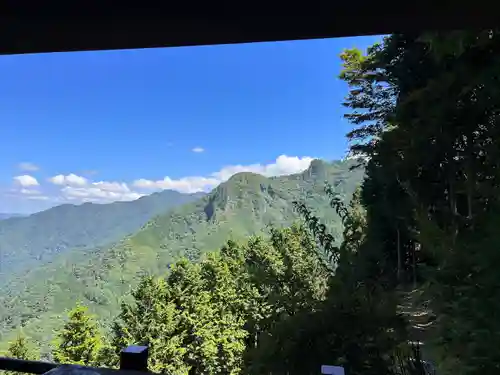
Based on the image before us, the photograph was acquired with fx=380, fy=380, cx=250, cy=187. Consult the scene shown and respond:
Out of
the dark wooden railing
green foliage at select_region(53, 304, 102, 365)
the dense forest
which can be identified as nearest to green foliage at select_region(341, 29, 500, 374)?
the dense forest

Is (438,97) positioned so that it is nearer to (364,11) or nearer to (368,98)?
(364,11)

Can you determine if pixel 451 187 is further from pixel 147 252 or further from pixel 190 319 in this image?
pixel 147 252

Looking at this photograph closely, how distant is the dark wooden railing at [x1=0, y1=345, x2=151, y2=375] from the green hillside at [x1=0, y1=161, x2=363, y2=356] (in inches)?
1623

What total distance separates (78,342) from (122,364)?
45.8 ft

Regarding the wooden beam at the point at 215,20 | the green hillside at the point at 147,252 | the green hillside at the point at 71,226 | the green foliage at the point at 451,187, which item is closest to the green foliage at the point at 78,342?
the green foliage at the point at 451,187

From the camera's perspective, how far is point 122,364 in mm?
760

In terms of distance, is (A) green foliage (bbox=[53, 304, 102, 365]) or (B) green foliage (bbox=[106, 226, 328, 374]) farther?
(B) green foliage (bbox=[106, 226, 328, 374])

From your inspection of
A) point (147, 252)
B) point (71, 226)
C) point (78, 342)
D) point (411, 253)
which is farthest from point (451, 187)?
point (71, 226)

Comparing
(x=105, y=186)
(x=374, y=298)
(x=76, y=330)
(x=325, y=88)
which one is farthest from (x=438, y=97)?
(x=105, y=186)

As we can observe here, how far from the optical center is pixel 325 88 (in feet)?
38.7

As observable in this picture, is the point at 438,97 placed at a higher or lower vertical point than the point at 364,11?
higher

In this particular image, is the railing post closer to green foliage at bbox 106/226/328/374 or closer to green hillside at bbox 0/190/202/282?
green foliage at bbox 106/226/328/374

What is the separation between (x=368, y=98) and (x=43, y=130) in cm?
5522

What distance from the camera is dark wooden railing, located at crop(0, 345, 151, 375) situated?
67 cm
